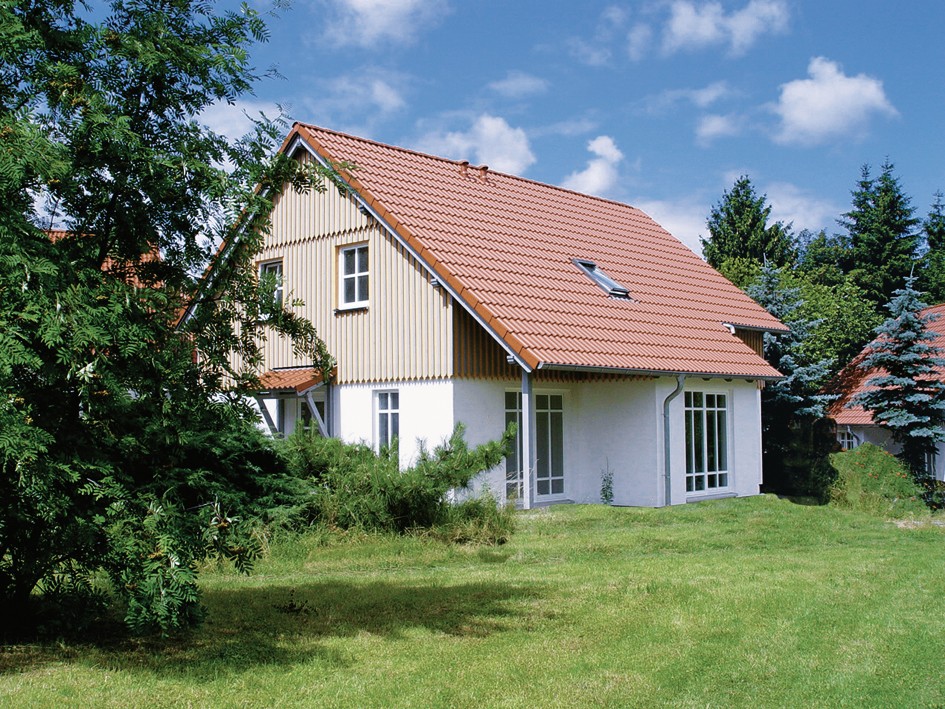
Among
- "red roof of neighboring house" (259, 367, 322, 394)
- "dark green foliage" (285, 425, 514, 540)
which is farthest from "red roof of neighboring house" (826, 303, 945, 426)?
"dark green foliage" (285, 425, 514, 540)

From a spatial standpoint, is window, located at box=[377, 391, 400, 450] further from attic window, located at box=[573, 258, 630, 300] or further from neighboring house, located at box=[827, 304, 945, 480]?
neighboring house, located at box=[827, 304, 945, 480]

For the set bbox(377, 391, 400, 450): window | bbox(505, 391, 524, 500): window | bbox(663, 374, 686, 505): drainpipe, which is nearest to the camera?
bbox(505, 391, 524, 500): window

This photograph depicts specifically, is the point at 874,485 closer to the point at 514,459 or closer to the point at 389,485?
the point at 514,459

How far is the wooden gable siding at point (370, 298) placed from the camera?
1862 centimetres

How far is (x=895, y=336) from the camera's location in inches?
990

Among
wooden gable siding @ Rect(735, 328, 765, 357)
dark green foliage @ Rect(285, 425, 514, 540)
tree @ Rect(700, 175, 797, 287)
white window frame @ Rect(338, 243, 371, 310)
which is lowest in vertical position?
dark green foliage @ Rect(285, 425, 514, 540)

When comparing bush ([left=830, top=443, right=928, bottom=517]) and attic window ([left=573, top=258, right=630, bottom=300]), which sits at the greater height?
attic window ([left=573, top=258, right=630, bottom=300])

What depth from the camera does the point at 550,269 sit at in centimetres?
2055

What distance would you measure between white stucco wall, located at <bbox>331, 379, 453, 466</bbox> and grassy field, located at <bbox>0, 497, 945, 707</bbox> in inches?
177

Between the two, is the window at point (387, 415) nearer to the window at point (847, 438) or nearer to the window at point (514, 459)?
the window at point (514, 459)

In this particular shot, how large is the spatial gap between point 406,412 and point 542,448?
2954 millimetres

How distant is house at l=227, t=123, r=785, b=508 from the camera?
18.3 metres

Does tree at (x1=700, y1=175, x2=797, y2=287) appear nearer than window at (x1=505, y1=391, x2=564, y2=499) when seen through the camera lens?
No

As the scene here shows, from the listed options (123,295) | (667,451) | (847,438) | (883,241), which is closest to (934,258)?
(883,241)
